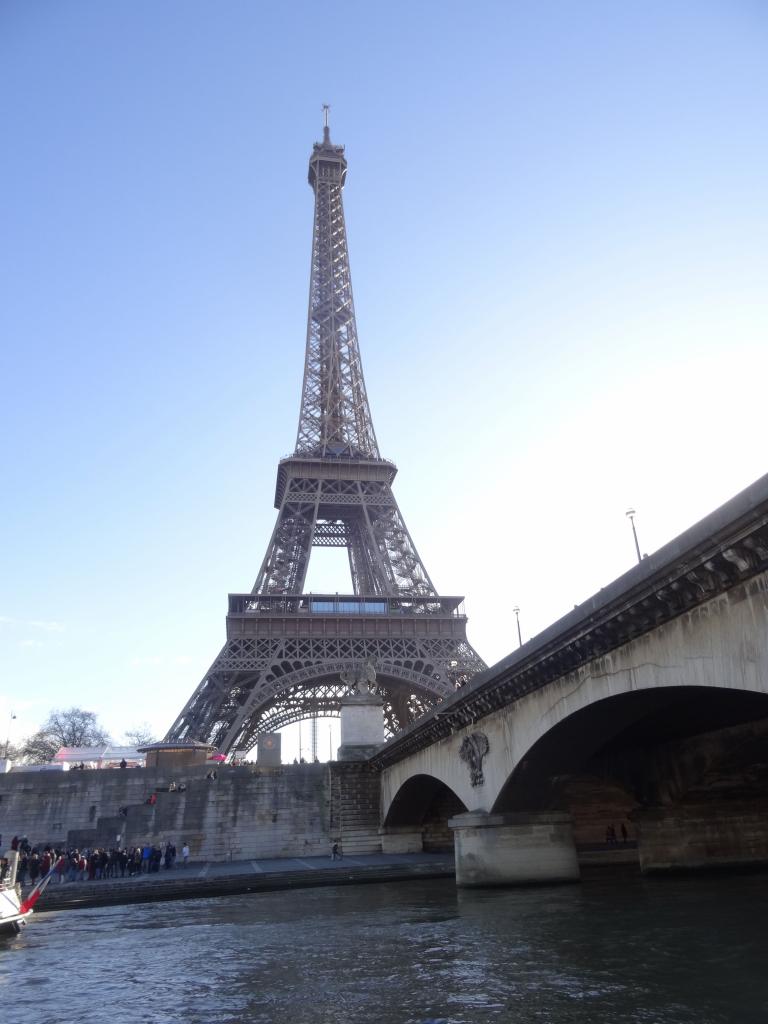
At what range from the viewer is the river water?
33.3ft

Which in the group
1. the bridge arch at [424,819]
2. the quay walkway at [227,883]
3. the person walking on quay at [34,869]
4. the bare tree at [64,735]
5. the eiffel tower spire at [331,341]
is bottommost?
the quay walkway at [227,883]

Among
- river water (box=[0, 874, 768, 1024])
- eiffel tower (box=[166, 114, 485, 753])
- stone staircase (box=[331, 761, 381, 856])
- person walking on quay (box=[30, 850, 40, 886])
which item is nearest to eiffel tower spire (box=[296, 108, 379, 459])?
→ eiffel tower (box=[166, 114, 485, 753])

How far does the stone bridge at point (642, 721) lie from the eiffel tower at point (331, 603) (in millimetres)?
24868

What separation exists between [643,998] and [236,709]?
49088 millimetres

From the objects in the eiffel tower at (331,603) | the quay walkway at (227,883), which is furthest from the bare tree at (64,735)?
the quay walkway at (227,883)

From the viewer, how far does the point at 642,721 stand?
19.8m

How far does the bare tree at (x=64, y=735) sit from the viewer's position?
9800cm

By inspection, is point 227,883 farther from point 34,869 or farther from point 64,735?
point 64,735

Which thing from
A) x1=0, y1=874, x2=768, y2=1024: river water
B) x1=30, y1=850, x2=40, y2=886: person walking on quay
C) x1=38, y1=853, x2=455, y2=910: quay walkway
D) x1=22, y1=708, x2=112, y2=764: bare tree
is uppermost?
x1=22, y1=708, x2=112, y2=764: bare tree

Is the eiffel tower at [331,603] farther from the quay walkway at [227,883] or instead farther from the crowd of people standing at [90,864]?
the quay walkway at [227,883]

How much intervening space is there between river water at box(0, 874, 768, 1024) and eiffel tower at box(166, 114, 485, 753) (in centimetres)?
2951

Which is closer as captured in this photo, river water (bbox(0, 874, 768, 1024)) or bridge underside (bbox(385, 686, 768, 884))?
river water (bbox(0, 874, 768, 1024))

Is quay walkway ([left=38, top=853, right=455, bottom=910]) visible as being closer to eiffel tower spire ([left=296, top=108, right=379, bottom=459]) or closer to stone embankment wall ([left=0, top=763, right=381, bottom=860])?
stone embankment wall ([left=0, top=763, right=381, bottom=860])

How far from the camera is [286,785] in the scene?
147ft
